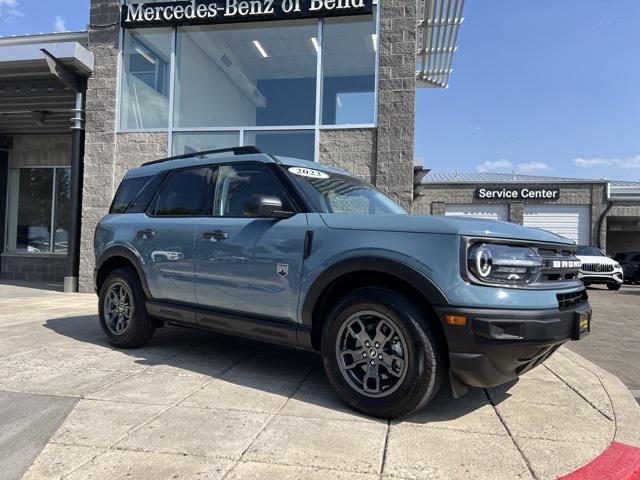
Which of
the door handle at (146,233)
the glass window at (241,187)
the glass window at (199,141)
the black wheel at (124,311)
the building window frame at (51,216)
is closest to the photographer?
the glass window at (241,187)

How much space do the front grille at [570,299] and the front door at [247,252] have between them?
1.77 m

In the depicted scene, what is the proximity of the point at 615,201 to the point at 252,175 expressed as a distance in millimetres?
25016

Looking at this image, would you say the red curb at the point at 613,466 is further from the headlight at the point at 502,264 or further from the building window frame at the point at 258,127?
the building window frame at the point at 258,127

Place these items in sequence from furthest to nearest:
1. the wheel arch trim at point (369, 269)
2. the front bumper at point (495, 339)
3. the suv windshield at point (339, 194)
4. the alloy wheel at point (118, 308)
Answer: the alloy wheel at point (118, 308) → the suv windshield at point (339, 194) → the wheel arch trim at point (369, 269) → the front bumper at point (495, 339)

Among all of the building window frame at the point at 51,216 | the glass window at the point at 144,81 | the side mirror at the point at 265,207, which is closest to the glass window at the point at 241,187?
the side mirror at the point at 265,207

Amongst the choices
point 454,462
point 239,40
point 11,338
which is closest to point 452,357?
point 454,462

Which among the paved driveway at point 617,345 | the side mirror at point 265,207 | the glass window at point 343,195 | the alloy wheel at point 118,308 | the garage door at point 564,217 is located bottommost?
the paved driveway at point 617,345

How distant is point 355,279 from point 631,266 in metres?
22.6

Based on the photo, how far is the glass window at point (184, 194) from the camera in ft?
14.8

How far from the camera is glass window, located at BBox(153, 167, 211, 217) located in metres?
4.50

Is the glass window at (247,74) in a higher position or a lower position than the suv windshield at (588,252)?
higher

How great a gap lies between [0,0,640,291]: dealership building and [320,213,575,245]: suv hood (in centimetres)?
548

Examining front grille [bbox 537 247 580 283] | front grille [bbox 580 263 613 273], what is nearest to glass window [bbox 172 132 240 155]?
front grille [bbox 537 247 580 283]

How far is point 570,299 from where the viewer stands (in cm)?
324
